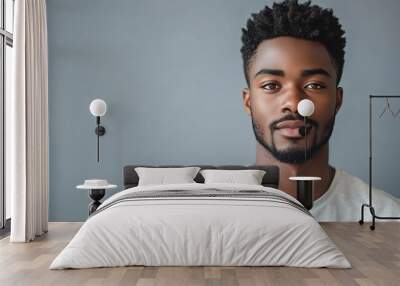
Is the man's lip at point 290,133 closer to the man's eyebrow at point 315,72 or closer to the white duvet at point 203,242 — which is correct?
the man's eyebrow at point 315,72

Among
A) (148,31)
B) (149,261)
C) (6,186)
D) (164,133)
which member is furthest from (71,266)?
(148,31)

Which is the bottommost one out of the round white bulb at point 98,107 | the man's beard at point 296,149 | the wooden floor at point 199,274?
the wooden floor at point 199,274

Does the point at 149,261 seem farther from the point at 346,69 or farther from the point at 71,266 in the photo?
the point at 346,69

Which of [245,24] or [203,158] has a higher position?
[245,24]

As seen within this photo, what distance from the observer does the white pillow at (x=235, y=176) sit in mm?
6773

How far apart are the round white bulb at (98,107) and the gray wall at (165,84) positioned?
11.7 inches

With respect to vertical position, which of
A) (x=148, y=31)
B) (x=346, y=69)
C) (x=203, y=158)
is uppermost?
(x=148, y=31)

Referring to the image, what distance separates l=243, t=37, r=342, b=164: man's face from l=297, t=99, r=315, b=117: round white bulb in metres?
0.19

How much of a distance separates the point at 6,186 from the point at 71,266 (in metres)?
2.62

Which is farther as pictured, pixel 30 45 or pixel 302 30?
pixel 302 30

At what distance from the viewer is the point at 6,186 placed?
6.72 metres

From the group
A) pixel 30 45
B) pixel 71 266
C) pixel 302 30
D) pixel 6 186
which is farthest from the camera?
pixel 302 30

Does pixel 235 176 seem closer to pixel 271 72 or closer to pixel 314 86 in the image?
pixel 271 72

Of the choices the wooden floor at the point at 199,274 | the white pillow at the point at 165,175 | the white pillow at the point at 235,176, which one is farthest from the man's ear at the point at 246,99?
the wooden floor at the point at 199,274
